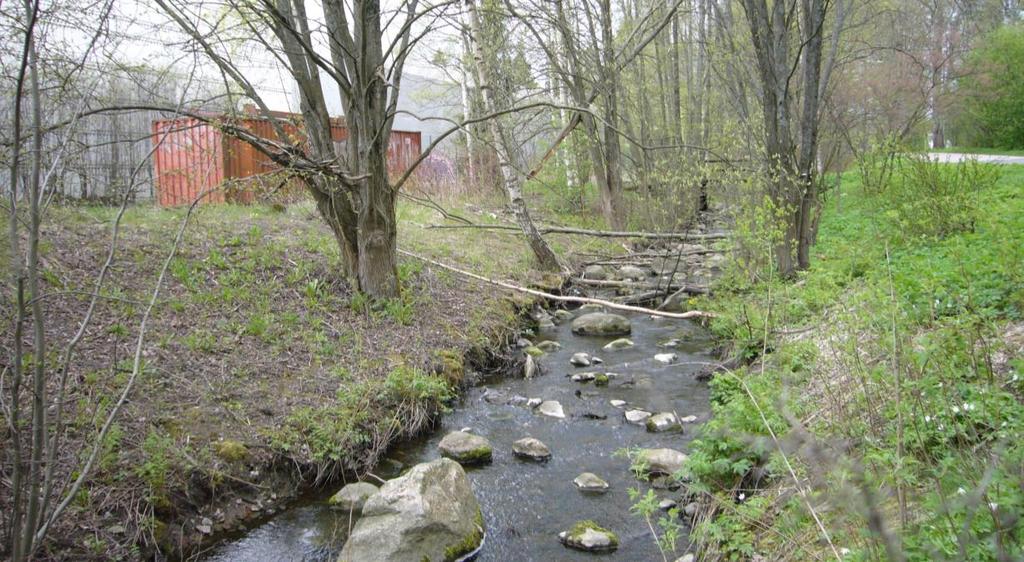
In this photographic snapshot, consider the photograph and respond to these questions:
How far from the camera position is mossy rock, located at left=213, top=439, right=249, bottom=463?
4.46m

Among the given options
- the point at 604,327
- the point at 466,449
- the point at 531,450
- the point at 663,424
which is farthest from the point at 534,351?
the point at 466,449

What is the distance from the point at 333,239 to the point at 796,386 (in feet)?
19.2

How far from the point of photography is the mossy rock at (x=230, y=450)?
176 inches

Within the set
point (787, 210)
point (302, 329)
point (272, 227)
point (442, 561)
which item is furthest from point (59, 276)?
point (787, 210)

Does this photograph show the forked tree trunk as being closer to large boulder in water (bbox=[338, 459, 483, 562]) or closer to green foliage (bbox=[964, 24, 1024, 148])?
large boulder in water (bbox=[338, 459, 483, 562])

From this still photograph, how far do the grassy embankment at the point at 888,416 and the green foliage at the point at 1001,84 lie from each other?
2187 centimetres

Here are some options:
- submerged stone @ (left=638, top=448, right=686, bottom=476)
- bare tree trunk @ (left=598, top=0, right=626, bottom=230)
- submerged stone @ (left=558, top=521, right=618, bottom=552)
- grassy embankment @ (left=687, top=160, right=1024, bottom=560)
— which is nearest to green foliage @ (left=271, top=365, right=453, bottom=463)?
submerged stone @ (left=558, top=521, right=618, bottom=552)

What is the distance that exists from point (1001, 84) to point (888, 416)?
26.8 m

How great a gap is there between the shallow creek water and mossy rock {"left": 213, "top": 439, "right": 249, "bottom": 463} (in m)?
0.49

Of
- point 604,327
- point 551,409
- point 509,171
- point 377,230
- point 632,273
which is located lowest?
point 551,409

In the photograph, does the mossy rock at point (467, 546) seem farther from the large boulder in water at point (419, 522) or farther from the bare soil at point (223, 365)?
the bare soil at point (223, 365)

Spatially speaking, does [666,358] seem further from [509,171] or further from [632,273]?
[509,171]

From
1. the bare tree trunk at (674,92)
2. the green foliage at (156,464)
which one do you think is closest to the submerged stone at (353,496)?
the green foliage at (156,464)

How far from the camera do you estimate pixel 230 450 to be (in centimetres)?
451
